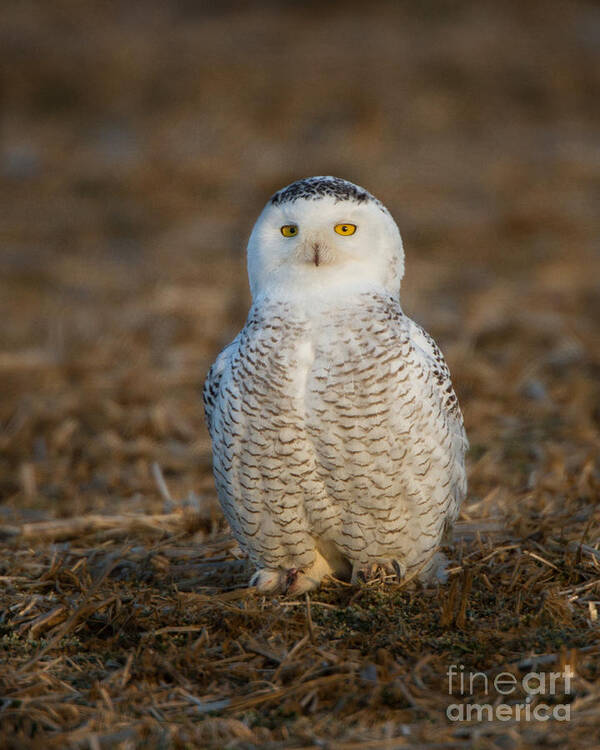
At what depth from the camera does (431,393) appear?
384 cm

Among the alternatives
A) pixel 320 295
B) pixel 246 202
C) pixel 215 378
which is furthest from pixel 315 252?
pixel 246 202

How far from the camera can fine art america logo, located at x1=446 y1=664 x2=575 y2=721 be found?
10.1ft

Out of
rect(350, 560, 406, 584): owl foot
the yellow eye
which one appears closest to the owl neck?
the yellow eye

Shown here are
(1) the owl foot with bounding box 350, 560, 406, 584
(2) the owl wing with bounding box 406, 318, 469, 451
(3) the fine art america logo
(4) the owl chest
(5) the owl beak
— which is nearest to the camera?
(3) the fine art america logo

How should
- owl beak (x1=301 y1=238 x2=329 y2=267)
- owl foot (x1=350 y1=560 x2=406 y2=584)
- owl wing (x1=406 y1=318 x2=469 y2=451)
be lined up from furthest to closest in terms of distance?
owl foot (x1=350 y1=560 x2=406 y2=584)
owl wing (x1=406 y1=318 x2=469 y2=451)
owl beak (x1=301 y1=238 x2=329 y2=267)

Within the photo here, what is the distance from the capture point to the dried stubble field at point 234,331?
336 cm

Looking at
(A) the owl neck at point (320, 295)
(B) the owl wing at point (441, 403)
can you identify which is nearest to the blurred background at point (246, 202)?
(B) the owl wing at point (441, 403)

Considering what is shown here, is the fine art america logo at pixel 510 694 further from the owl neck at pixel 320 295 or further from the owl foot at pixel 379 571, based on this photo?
the owl neck at pixel 320 295

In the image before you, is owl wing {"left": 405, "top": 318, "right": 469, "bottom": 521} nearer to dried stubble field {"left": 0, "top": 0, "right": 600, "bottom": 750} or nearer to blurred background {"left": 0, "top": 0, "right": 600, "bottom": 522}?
dried stubble field {"left": 0, "top": 0, "right": 600, "bottom": 750}

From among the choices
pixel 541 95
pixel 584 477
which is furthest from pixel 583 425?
pixel 541 95

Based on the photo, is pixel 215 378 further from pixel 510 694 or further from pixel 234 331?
pixel 234 331

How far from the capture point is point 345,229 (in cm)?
381

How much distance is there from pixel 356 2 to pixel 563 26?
11.6 ft

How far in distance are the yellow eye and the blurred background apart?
186 cm
